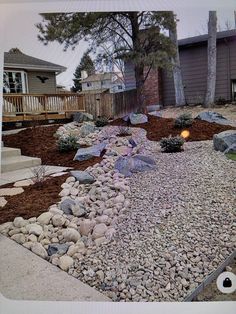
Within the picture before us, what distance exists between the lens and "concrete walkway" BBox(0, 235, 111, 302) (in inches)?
46.9

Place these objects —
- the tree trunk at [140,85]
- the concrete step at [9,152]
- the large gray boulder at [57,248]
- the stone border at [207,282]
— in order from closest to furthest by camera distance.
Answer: the stone border at [207,282] < the large gray boulder at [57,248] < the concrete step at [9,152] < the tree trunk at [140,85]

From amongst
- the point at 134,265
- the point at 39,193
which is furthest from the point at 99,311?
the point at 39,193

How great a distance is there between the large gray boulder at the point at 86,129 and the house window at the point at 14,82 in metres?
0.34

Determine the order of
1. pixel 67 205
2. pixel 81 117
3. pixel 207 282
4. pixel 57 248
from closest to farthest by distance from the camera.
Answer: pixel 207 282, pixel 57 248, pixel 67 205, pixel 81 117

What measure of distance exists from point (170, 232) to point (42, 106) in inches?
35.6

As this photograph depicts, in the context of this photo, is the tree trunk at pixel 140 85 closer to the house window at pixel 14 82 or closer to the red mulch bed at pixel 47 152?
the red mulch bed at pixel 47 152

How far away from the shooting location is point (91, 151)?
62.9 inches

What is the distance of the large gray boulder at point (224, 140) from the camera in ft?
4.98

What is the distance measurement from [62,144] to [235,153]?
884mm

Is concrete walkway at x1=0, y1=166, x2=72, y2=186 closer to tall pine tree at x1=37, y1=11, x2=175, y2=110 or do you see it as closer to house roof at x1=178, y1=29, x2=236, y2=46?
tall pine tree at x1=37, y1=11, x2=175, y2=110

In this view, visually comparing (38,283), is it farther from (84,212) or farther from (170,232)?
(170,232)

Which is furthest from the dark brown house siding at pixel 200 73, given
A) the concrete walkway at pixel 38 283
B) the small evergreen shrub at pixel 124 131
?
the concrete walkway at pixel 38 283

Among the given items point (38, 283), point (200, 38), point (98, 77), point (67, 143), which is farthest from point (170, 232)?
point (200, 38)

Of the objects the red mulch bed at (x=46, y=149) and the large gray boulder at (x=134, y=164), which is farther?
the red mulch bed at (x=46, y=149)
